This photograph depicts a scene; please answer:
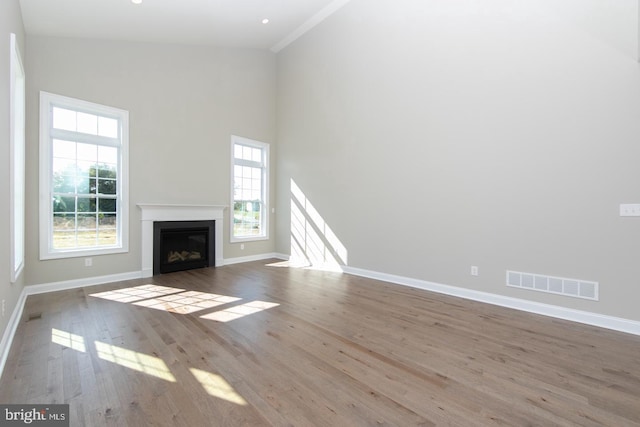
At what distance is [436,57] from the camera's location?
13.2 feet

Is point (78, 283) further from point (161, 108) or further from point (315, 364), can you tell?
point (315, 364)

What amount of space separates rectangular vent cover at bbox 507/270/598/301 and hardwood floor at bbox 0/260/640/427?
34 cm

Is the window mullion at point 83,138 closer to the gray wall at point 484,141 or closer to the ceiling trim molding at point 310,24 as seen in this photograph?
the gray wall at point 484,141

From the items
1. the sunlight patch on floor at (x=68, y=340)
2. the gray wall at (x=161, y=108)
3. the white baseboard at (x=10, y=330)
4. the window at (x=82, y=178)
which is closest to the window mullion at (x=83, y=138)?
the window at (x=82, y=178)

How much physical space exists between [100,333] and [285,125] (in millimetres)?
5170

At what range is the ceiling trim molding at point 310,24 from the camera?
5.34 metres

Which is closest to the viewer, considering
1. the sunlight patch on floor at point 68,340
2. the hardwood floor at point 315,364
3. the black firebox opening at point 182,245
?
the hardwood floor at point 315,364

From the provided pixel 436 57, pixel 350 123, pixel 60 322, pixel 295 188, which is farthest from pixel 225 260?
pixel 436 57

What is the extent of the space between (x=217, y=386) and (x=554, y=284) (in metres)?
3.55

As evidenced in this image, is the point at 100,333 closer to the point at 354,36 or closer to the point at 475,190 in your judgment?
the point at 475,190

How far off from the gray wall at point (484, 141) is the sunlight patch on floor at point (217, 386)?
319 centimetres

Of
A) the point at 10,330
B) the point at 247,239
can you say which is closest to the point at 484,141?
the point at 247,239

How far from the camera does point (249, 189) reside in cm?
638

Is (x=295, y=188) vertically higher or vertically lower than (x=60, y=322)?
higher
